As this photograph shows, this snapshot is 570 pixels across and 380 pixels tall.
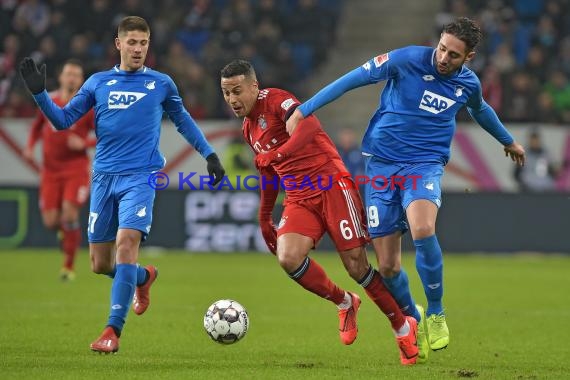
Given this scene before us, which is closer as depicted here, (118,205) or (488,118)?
(118,205)

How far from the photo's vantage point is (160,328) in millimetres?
9695

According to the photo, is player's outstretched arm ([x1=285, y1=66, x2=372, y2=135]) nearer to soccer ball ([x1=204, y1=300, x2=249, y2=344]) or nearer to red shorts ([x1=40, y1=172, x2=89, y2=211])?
soccer ball ([x1=204, y1=300, x2=249, y2=344])

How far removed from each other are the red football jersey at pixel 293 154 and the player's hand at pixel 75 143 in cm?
621

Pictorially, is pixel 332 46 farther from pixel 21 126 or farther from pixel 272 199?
pixel 272 199

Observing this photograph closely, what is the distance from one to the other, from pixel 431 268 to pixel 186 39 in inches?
569

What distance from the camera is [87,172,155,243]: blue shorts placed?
8.15 m

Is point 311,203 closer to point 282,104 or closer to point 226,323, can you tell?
point 282,104

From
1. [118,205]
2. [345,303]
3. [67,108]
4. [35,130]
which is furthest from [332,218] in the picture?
[35,130]

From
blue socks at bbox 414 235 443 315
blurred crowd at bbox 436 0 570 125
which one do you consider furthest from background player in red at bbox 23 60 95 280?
blurred crowd at bbox 436 0 570 125

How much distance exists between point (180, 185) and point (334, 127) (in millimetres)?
3025

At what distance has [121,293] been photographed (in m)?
7.95

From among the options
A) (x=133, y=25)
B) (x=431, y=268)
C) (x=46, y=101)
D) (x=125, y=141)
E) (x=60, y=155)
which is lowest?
(x=60, y=155)

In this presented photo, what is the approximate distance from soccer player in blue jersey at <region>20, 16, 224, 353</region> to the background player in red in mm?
5549

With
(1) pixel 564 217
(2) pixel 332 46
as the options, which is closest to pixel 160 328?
(1) pixel 564 217
